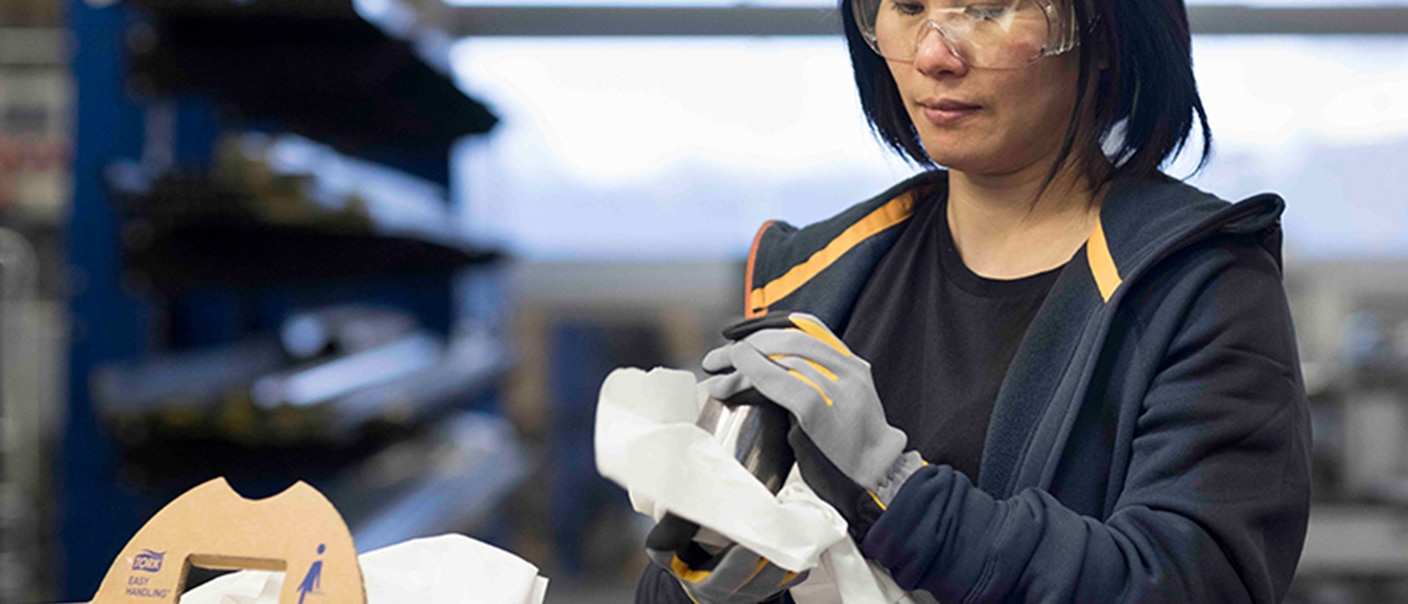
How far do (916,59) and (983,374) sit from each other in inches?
12.3

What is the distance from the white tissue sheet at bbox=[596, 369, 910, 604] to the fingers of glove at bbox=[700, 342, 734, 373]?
0.19 ft

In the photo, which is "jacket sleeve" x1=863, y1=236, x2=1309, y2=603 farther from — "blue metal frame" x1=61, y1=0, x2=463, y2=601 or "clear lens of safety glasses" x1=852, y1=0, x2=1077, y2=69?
"blue metal frame" x1=61, y1=0, x2=463, y2=601

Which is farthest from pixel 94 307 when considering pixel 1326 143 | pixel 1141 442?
pixel 1326 143

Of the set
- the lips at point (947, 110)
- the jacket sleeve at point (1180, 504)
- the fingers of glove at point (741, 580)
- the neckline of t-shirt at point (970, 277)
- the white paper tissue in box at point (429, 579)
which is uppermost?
the lips at point (947, 110)

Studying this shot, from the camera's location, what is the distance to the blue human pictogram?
0.87 meters

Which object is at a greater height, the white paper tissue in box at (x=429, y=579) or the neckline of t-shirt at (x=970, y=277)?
the neckline of t-shirt at (x=970, y=277)

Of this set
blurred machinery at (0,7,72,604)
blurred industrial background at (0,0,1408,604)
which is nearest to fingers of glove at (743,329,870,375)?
blurred industrial background at (0,0,1408,604)

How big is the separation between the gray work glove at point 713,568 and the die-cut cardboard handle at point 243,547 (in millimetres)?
227

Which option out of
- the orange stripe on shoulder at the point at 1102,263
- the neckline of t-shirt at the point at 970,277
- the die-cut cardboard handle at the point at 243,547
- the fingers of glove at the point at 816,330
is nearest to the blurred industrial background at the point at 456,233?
the neckline of t-shirt at the point at 970,277

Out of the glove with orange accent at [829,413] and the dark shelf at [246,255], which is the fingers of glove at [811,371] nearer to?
the glove with orange accent at [829,413]

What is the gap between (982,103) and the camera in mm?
1093

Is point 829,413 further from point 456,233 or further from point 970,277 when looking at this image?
point 456,233

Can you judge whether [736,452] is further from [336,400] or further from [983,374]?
[336,400]

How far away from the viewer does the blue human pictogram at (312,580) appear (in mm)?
870
